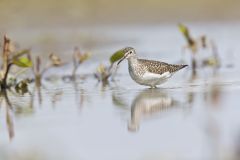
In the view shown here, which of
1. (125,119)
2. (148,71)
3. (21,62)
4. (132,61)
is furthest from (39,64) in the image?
(125,119)

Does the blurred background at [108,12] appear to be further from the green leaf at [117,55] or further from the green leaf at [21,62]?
the green leaf at [21,62]

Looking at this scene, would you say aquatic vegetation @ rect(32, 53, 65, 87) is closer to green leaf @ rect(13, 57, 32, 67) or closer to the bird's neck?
green leaf @ rect(13, 57, 32, 67)

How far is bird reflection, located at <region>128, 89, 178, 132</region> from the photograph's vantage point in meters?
9.71

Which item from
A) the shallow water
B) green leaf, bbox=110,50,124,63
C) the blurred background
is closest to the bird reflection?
the shallow water

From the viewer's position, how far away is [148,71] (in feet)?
41.0

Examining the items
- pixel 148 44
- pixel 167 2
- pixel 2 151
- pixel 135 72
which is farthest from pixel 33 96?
pixel 167 2

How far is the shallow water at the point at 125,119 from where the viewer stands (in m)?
8.00

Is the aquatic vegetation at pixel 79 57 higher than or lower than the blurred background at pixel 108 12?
lower

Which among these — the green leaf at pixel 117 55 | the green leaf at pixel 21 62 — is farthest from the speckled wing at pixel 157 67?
the green leaf at pixel 21 62

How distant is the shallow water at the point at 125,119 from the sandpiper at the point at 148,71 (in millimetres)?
154

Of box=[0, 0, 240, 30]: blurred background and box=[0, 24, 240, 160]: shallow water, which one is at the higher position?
box=[0, 0, 240, 30]: blurred background

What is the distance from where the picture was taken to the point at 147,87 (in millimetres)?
12773

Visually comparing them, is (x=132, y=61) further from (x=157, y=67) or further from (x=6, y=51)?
(x=6, y=51)

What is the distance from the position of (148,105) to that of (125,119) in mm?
862
